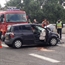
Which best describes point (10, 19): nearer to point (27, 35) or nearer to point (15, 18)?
point (15, 18)

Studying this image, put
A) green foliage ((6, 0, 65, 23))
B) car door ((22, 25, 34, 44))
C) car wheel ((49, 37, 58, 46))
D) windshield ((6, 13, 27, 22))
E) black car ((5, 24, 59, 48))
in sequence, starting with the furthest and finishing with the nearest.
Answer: green foliage ((6, 0, 65, 23)) < windshield ((6, 13, 27, 22)) < car wheel ((49, 37, 58, 46)) < car door ((22, 25, 34, 44)) < black car ((5, 24, 59, 48))

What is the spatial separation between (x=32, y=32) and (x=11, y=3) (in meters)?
35.2

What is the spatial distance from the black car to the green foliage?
2989cm

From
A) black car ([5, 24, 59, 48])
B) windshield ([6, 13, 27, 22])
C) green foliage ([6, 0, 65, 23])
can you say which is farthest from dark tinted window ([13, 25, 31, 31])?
green foliage ([6, 0, 65, 23])

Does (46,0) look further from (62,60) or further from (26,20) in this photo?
(62,60)

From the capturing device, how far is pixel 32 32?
16.5m

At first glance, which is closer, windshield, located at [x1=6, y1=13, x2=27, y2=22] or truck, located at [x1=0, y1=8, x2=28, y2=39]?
truck, located at [x1=0, y1=8, x2=28, y2=39]

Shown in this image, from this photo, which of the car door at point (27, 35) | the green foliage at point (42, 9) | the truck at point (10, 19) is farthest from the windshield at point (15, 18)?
the green foliage at point (42, 9)

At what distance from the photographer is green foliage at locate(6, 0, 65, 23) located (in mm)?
47375

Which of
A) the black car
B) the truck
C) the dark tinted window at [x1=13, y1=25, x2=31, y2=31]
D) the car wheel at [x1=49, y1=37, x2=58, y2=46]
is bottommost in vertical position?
the car wheel at [x1=49, y1=37, x2=58, y2=46]

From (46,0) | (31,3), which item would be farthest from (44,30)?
(46,0)

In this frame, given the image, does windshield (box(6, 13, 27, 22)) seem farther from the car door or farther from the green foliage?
the green foliage

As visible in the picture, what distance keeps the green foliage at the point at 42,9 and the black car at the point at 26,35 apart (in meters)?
29.9

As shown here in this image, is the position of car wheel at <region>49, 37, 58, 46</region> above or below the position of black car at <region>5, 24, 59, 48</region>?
below
